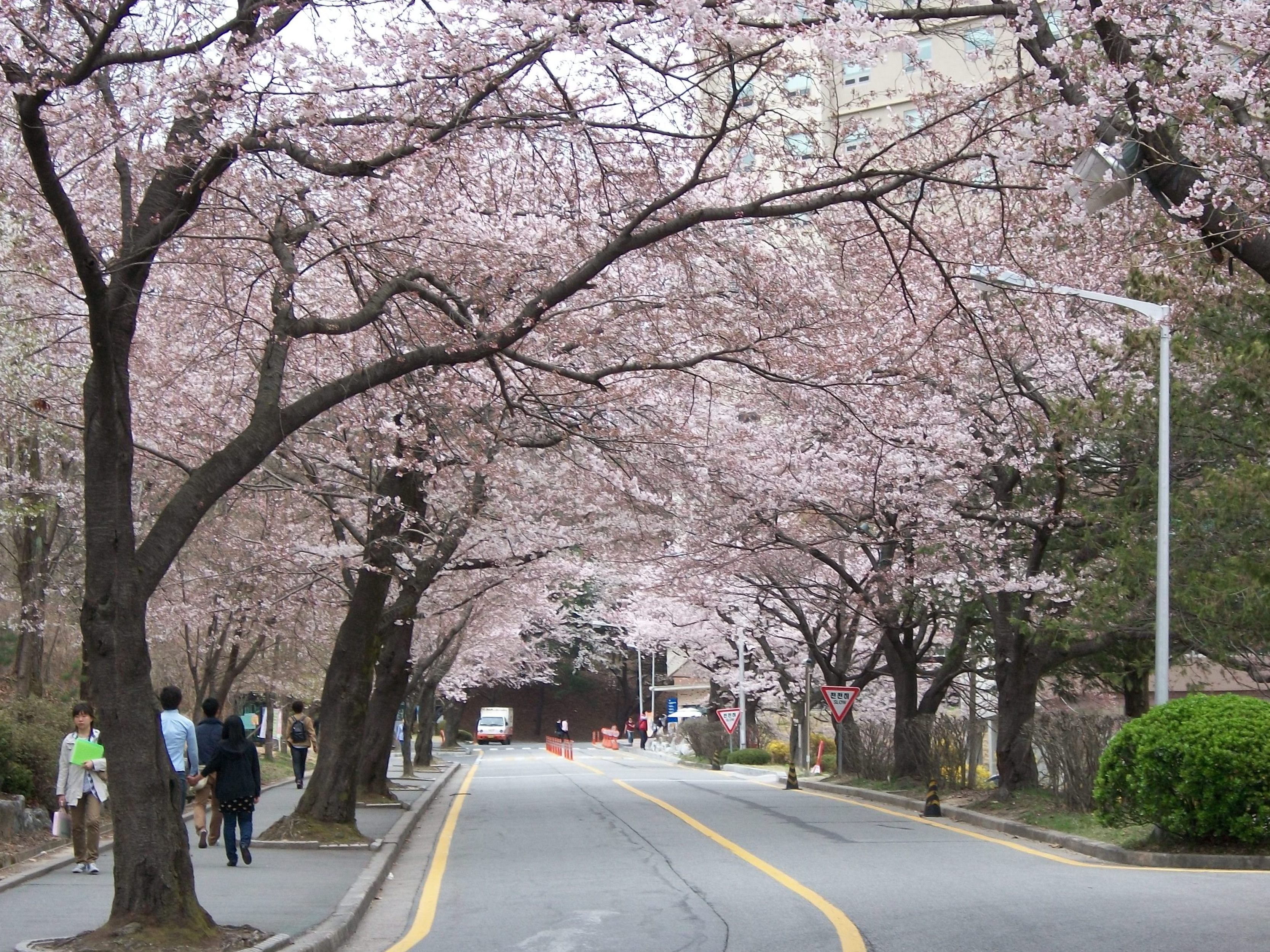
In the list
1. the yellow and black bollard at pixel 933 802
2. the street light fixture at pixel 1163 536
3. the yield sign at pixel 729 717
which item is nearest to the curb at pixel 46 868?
the street light fixture at pixel 1163 536

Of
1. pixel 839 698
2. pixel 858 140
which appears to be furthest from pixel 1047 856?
pixel 839 698

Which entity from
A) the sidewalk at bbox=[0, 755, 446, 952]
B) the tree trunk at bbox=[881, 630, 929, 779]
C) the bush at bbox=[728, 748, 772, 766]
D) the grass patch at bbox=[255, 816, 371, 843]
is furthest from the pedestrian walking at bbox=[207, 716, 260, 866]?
the bush at bbox=[728, 748, 772, 766]

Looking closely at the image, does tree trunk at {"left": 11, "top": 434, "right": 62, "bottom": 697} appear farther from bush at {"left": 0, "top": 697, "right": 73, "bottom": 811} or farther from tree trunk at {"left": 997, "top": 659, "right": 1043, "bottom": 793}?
tree trunk at {"left": 997, "top": 659, "right": 1043, "bottom": 793}

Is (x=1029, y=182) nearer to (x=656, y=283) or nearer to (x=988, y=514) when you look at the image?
(x=656, y=283)

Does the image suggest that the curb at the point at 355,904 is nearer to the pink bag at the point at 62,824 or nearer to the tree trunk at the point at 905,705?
the pink bag at the point at 62,824

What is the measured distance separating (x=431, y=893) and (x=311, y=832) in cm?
431

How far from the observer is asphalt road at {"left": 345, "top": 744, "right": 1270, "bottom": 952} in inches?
372

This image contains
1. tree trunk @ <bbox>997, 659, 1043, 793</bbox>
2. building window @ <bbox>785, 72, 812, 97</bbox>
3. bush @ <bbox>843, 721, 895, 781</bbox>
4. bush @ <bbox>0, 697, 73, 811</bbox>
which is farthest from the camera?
bush @ <bbox>843, 721, 895, 781</bbox>

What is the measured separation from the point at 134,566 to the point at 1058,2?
23.8 ft

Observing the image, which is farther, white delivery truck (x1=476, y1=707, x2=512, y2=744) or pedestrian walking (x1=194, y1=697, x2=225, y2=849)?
white delivery truck (x1=476, y1=707, x2=512, y2=744)

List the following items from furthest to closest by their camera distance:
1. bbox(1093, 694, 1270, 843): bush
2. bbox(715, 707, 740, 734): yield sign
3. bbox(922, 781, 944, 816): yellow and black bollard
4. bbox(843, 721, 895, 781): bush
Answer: bbox(715, 707, 740, 734): yield sign
bbox(843, 721, 895, 781): bush
bbox(922, 781, 944, 816): yellow and black bollard
bbox(1093, 694, 1270, 843): bush

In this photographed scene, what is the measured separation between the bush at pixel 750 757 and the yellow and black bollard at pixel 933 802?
23.7m

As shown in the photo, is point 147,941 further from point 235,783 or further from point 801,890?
point 801,890

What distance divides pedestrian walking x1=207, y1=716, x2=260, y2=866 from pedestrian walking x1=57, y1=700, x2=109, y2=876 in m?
1.19
